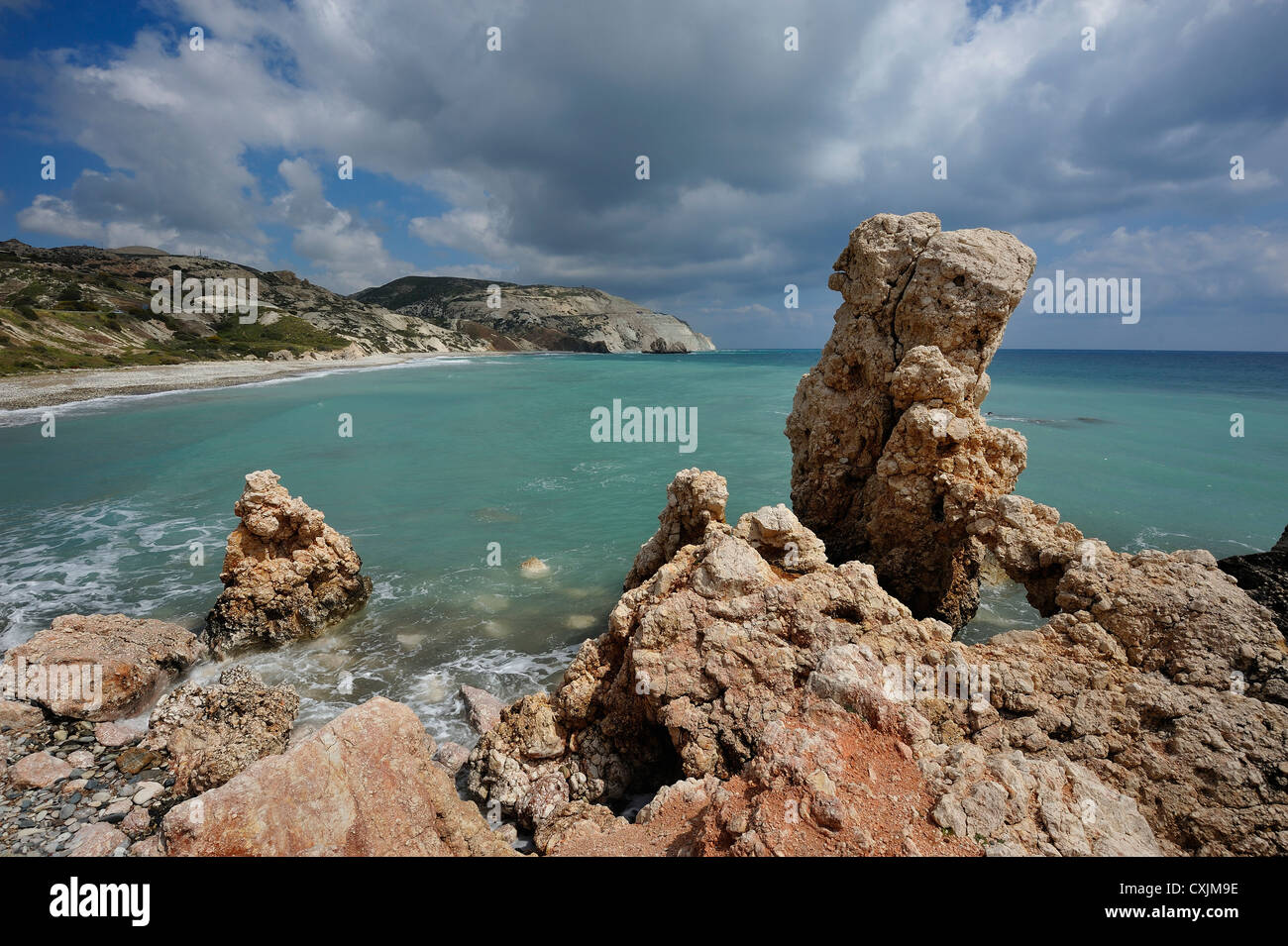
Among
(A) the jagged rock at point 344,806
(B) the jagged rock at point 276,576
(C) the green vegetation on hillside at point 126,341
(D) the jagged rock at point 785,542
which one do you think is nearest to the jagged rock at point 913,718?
(D) the jagged rock at point 785,542

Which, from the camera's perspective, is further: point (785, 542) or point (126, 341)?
point (126, 341)

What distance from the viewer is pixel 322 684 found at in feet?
33.2

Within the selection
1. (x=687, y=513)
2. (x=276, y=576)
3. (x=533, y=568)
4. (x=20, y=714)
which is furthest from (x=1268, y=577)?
(x=20, y=714)

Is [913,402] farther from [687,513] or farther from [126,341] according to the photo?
[126,341]

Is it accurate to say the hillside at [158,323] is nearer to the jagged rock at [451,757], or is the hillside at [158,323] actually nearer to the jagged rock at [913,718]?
the jagged rock at [451,757]

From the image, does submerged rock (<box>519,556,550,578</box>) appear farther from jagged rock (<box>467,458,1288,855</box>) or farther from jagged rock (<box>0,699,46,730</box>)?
jagged rock (<box>0,699,46,730</box>)

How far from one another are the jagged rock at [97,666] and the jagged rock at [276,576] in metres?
1.01

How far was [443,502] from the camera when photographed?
21000mm

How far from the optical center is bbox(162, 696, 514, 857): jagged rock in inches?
169

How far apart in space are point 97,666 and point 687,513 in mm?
10170

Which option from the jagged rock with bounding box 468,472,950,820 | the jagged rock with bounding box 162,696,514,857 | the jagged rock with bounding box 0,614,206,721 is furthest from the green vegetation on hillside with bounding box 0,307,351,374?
the jagged rock with bounding box 468,472,950,820
